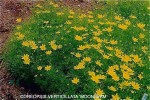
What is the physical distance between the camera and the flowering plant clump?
4.06 metres

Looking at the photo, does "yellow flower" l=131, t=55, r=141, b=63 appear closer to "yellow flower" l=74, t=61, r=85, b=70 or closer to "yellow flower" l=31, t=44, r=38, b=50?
"yellow flower" l=74, t=61, r=85, b=70

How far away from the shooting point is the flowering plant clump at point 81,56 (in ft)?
13.3

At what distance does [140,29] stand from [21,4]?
194 centimetres

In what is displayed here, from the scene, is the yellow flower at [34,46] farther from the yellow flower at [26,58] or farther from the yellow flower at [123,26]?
the yellow flower at [123,26]

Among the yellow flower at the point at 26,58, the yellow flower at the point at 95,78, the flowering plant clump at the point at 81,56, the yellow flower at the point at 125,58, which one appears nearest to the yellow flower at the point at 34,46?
the flowering plant clump at the point at 81,56

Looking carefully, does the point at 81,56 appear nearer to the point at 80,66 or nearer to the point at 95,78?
the point at 80,66

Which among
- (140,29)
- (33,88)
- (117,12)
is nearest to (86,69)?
(33,88)

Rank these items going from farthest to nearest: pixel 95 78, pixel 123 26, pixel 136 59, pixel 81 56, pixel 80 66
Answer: pixel 123 26
pixel 136 59
pixel 81 56
pixel 80 66
pixel 95 78

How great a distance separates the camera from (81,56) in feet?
14.2

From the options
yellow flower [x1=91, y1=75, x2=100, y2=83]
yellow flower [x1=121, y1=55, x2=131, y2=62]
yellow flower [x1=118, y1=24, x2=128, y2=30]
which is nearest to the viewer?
yellow flower [x1=91, y1=75, x2=100, y2=83]

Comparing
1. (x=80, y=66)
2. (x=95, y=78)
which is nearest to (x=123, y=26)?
(x=80, y=66)

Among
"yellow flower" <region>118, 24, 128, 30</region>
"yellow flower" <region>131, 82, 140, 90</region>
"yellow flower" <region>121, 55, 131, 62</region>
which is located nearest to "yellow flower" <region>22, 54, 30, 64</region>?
"yellow flower" <region>121, 55, 131, 62</region>

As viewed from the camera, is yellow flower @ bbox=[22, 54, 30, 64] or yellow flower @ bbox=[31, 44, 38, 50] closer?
yellow flower @ bbox=[22, 54, 30, 64]

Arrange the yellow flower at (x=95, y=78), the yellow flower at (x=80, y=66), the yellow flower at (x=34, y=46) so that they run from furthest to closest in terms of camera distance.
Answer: the yellow flower at (x=34, y=46) < the yellow flower at (x=80, y=66) < the yellow flower at (x=95, y=78)
